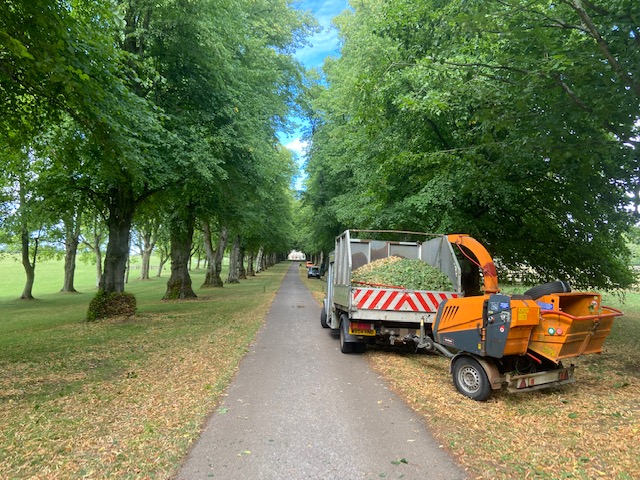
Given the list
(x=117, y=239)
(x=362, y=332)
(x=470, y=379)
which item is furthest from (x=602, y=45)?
(x=117, y=239)

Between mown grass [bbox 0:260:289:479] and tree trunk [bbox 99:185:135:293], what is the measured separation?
2.32 m

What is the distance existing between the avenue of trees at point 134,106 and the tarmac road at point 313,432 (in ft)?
17.2

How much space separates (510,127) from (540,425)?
5.85m

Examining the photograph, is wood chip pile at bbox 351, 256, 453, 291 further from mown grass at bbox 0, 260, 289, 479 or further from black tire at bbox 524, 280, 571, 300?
mown grass at bbox 0, 260, 289, 479

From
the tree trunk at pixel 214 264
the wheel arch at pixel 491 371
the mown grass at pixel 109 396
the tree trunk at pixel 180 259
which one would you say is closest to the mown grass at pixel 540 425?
the wheel arch at pixel 491 371

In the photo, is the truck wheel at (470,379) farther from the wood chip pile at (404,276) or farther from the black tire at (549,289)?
the wood chip pile at (404,276)

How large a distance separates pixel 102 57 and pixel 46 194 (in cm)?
849

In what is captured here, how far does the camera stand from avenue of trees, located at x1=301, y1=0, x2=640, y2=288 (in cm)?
632

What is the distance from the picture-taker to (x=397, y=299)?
26.9ft

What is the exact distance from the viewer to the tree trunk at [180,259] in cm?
2095

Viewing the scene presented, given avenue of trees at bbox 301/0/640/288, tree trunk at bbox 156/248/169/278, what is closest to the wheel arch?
avenue of trees at bbox 301/0/640/288

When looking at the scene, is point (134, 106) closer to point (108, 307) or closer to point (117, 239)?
point (117, 239)

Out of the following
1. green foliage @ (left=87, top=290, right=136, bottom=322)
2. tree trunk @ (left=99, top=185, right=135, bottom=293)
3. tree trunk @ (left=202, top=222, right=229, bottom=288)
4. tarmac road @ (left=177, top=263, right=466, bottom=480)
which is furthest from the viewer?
tree trunk @ (left=202, top=222, right=229, bottom=288)

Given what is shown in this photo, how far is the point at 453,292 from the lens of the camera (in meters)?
8.37
